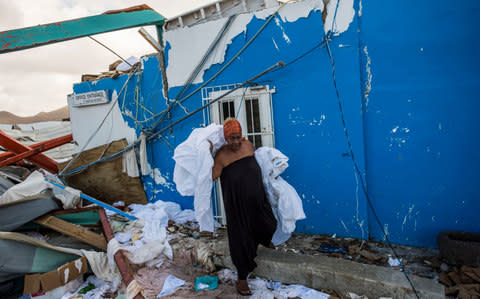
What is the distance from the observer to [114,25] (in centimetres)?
500

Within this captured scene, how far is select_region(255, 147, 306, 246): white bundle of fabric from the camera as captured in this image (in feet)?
11.1

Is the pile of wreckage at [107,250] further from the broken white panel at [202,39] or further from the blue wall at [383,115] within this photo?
the broken white panel at [202,39]

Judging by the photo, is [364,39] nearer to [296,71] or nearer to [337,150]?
[296,71]

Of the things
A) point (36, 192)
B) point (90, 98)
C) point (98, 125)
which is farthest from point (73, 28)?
point (36, 192)

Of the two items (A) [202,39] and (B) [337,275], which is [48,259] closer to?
(B) [337,275]

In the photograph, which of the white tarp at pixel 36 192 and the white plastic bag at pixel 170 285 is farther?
the white tarp at pixel 36 192

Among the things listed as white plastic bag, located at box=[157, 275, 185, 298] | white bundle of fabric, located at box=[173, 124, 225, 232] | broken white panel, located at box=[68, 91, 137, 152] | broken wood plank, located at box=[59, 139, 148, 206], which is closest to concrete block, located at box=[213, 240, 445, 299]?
white plastic bag, located at box=[157, 275, 185, 298]

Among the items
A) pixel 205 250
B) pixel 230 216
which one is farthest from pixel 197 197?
pixel 205 250

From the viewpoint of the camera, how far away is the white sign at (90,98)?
19.2ft

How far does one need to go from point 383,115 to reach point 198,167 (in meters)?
2.36

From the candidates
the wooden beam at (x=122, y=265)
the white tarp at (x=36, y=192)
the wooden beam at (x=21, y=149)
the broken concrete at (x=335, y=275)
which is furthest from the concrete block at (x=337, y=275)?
the wooden beam at (x=21, y=149)

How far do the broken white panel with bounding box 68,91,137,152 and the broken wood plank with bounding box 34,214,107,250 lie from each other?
1853 mm

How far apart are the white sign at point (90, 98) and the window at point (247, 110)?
7.21 feet

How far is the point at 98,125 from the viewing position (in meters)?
6.08
